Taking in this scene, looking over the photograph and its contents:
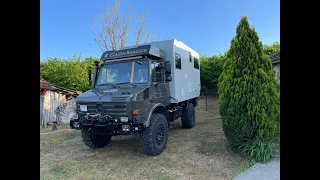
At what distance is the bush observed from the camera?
4312 millimetres

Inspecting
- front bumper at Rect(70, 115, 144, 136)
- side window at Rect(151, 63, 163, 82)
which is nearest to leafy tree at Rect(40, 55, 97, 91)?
side window at Rect(151, 63, 163, 82)

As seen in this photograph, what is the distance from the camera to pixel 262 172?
3.62 metres

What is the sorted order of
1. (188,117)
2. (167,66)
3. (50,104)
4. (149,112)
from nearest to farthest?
(149,112) → (167,66) → (188,117) → (50,104)

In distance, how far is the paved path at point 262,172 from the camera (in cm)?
341

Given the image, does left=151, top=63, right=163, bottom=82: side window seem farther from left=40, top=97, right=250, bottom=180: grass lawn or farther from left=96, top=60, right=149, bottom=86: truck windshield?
left=40, top=97, right=250, bottom=180: grass lawn

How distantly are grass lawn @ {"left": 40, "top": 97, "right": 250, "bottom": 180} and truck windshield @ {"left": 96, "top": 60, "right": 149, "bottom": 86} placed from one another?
5.61 feet

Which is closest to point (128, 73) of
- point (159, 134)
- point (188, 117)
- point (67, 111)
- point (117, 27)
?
point (159, 134)

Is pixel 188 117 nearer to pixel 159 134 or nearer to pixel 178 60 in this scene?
pixel 178 60

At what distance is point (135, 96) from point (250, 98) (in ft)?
7.86

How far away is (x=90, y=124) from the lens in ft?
13.8

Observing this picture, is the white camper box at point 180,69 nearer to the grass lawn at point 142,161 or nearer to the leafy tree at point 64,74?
the grass lawn at point 142,161
